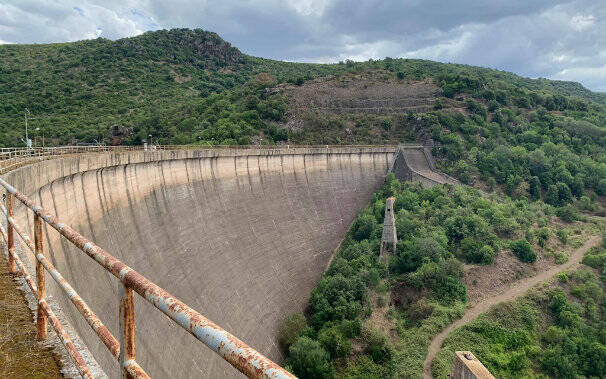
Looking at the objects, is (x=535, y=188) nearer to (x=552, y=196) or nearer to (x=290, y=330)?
(x=552, y=196)

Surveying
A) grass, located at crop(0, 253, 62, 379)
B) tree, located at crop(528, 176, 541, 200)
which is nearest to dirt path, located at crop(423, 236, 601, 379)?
tree, located at crop(528, 176, 541, 200)

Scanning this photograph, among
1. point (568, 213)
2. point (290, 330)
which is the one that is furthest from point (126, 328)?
point (568, 213)

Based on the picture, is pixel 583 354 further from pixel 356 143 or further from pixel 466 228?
pixel 356 143

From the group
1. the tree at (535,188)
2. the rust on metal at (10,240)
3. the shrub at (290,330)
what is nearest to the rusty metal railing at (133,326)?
the rust on metal at (10,240)

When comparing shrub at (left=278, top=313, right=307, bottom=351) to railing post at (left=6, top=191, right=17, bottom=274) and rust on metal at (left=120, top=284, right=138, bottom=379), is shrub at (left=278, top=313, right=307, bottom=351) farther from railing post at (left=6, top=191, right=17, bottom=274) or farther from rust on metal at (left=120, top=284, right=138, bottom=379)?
rust on metal at (left=120, top=284, right=138, bottom=379)

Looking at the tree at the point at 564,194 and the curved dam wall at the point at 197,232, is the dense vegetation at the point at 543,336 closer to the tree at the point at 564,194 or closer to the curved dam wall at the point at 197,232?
the curved dam wall at the point at 197,232

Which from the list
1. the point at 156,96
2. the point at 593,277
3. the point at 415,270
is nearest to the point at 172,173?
the point at 415,270
